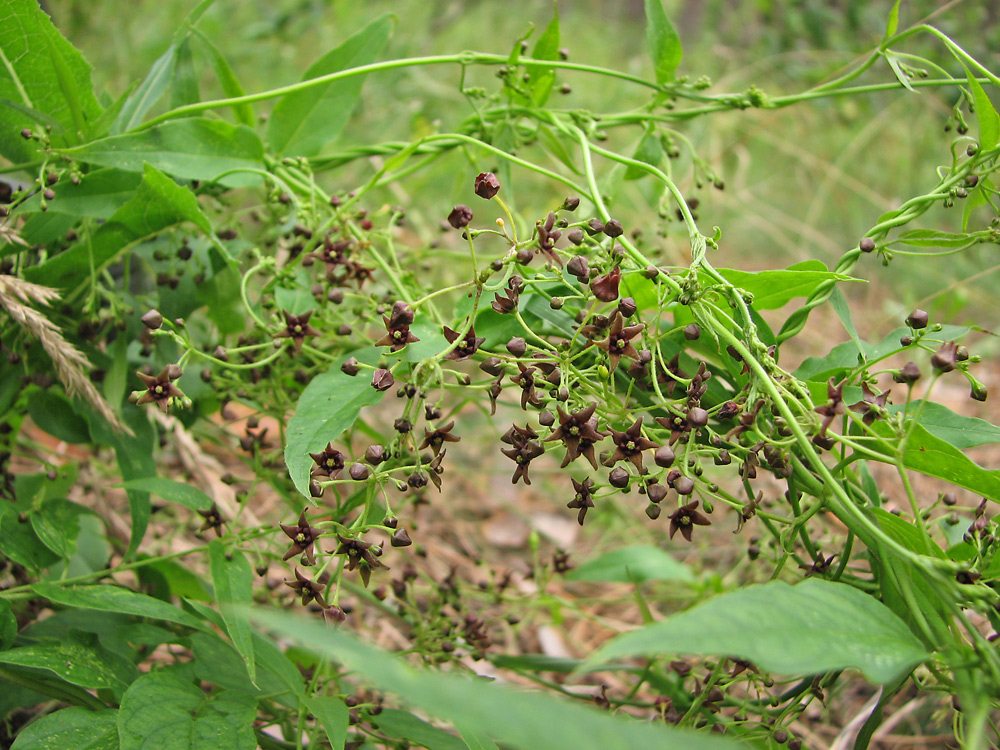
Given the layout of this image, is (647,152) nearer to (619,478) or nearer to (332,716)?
(619,478)

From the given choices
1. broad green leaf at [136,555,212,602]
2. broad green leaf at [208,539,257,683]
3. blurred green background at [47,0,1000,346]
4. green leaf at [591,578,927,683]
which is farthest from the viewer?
blurred green background at [47,0,1000,346]

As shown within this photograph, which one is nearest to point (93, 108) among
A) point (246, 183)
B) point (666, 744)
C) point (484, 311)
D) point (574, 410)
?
point (246, 183)

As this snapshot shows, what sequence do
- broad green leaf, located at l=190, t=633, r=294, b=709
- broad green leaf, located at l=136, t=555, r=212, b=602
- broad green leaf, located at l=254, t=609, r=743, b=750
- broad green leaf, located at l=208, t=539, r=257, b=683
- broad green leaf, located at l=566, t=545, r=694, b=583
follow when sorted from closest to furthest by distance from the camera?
broad green leaf, located at l=254, t=609, r=743, b=750 → broad green leaf, located at l=208, t=539, r=257, b=683 → broad green leaf, located at l=190, t=633, r=294, b=709 → broad green leaf, located at l=136, t=555, r=212, b=602 → broad green leaf, located at l=566, t=545, r=694, b=583

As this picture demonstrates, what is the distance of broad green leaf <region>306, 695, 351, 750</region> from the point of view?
793 millimetres

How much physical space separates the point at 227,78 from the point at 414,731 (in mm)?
1129

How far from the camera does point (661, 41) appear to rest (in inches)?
46.6

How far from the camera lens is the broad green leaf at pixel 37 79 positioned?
105 centimetres

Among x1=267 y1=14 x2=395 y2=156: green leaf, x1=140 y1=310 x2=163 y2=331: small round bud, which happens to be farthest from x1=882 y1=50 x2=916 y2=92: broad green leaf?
x1=140 y1=310 x2=163 y2=331: small round bud

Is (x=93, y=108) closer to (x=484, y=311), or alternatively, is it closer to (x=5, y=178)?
(x=5, y=178)

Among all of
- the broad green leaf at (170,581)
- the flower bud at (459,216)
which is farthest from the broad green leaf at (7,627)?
the flower bud at (459,216)

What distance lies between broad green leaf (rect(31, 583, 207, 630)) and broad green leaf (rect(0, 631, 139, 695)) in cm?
6

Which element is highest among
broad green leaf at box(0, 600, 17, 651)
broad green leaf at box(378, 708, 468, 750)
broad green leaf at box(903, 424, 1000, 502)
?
broad green leaf at box(903, 424, 1000, 502)

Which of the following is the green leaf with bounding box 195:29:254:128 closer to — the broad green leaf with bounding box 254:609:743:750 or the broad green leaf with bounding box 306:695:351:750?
the broad green leaf with bounding box 306:695:351:750

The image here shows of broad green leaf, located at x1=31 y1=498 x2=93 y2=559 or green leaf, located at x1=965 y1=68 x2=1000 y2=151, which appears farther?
broad green leaf, located at x1=31 y1=498 x2=93 y2=559
